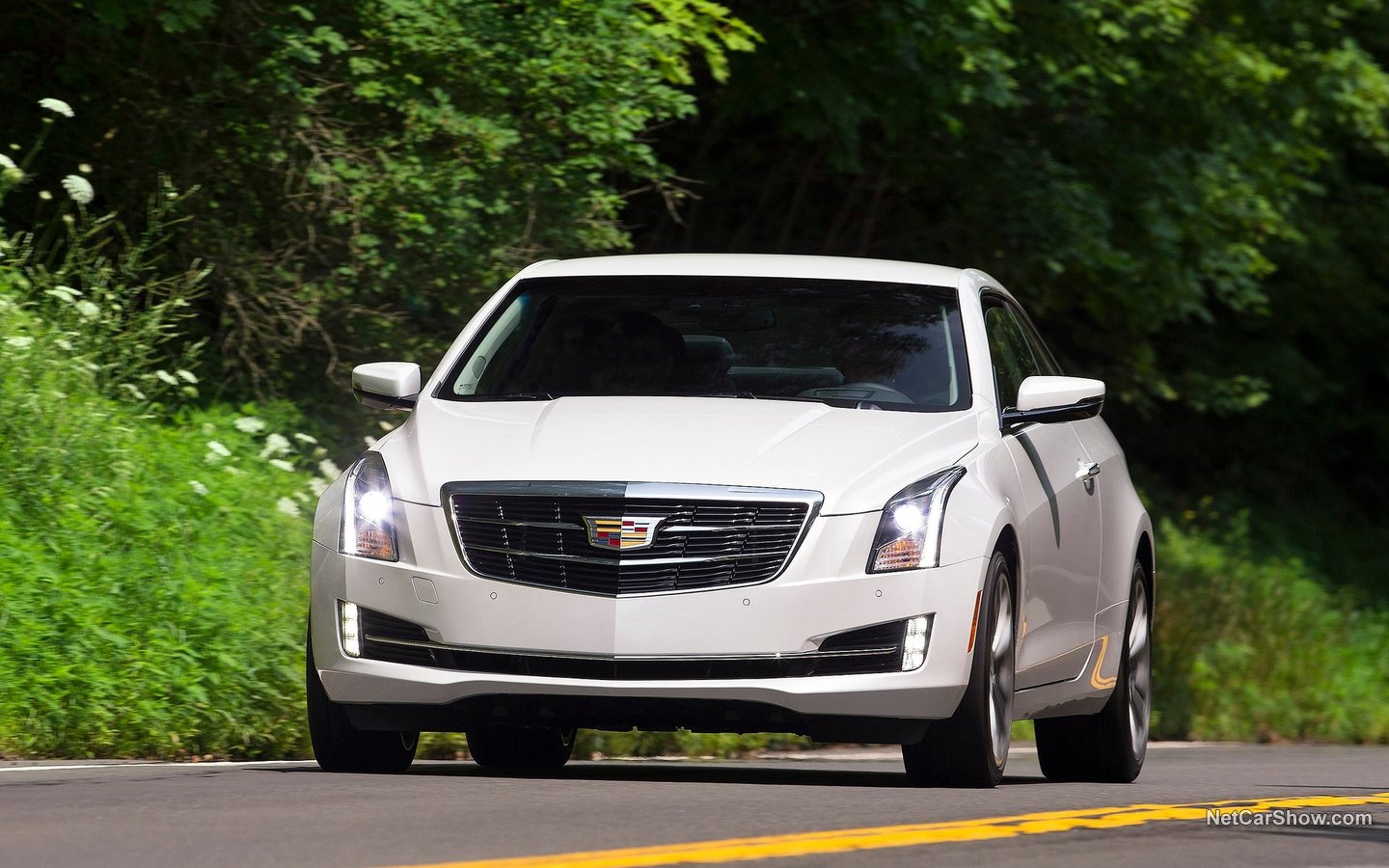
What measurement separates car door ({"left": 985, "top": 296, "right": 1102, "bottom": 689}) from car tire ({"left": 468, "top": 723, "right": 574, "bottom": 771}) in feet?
6.26

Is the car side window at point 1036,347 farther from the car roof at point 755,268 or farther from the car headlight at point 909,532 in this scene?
the car headlight at point 909,532

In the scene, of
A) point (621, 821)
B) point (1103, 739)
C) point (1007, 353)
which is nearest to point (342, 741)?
point (621, 821)

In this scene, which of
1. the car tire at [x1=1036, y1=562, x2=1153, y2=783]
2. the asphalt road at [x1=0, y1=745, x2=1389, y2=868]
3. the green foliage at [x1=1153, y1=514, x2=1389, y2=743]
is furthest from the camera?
the green foliage at [x1=1153, y1=514, x2=1389, y2=743]

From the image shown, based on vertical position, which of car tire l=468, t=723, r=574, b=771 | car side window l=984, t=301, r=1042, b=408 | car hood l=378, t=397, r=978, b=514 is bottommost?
car tire l=468, t=723, r=574, b=771

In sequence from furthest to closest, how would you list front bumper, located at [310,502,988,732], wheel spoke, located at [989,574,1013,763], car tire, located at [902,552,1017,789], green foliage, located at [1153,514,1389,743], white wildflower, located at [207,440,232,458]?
green foliage, located at [1153,514,1389,743] < white wildflower, located at [207,440,232,458] < wheel spoke, located at [989,574,1013,763] < car tire, located at [902,552,1017,789] < front bumper, located at [310,502,988,732]

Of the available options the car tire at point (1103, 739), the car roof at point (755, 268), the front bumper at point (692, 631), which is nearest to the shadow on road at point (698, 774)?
the car tire at point (1103, 739)

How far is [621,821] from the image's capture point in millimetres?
6691

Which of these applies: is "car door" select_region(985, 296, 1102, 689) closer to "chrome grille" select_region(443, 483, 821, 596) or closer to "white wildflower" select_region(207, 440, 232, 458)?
"chrome grille" select_region(443, 483, 821, 596)

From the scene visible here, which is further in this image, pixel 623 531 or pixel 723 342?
pixel 723 342

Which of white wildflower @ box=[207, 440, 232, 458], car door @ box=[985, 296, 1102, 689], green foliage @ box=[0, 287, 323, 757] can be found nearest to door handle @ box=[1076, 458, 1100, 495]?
car door @ box=[985, 296, 1102, 689]

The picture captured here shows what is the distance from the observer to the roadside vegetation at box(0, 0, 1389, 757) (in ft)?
36.4

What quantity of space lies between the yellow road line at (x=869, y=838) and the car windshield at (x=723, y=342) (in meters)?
1.71

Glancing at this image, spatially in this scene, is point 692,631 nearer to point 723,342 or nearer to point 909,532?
point 909,532

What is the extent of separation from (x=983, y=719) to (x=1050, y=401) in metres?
1.30
